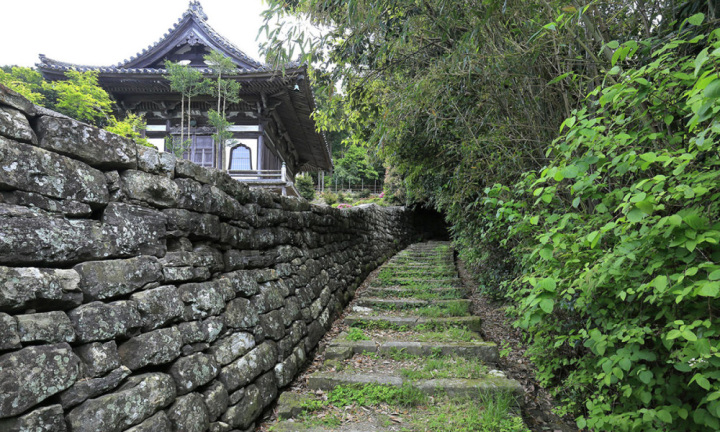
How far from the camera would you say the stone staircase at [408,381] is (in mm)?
2535

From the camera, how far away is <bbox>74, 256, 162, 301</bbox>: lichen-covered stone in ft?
5.23

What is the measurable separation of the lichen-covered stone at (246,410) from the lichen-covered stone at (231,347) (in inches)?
11.1

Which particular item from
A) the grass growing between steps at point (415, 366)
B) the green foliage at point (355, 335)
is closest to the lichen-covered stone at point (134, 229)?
the grass growing between steps at point (415, 366)

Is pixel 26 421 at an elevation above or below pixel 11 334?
below

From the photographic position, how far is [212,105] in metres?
10.6

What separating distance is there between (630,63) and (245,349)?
11.1ft

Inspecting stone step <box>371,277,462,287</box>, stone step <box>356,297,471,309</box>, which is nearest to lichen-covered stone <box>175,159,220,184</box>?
stone step <box>356,297,471,309</box>

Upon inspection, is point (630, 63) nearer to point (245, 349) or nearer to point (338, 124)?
point (245, 349)

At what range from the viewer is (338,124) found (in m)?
5.34

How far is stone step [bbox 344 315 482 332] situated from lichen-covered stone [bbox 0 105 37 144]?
364 cm

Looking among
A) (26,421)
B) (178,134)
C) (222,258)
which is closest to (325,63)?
(222,258)

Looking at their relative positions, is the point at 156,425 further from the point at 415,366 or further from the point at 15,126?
the point at 415,366

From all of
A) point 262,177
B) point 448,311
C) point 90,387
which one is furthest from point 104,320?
point 262,177

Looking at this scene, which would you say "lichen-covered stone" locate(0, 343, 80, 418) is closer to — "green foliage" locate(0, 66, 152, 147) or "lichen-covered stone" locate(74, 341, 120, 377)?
"lichen-covered stone" locate(74, 341, 120, 377)
